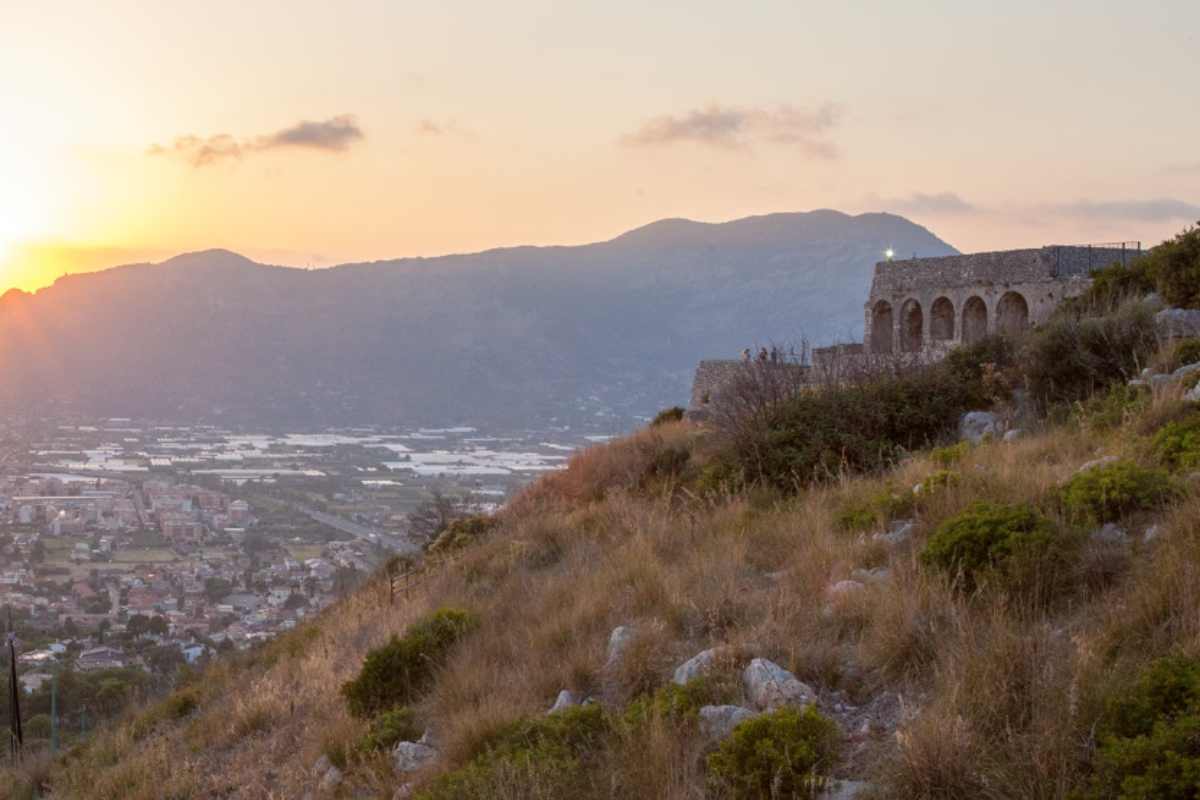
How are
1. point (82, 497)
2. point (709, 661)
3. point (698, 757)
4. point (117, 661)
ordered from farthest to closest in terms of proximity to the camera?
point (82, 497) → point (117, 661) → point (709, 661) → point (698, 757)

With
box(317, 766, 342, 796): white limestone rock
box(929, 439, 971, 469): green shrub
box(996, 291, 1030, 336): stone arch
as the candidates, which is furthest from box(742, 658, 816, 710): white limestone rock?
box(996, 291, 1030, 336): stone arch

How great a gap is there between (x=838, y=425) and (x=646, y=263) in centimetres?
16200

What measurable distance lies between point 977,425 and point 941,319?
21.4 metres

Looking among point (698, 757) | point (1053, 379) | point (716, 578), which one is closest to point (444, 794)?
point (698, 757)

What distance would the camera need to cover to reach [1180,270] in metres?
13.4

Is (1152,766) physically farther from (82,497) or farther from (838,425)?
(82,497)

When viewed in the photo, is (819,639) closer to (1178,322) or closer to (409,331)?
(1178,322)

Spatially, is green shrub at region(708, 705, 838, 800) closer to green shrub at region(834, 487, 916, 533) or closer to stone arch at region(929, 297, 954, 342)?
green shrub at region(834, 487, 916, 533)

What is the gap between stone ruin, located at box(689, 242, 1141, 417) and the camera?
26.6 metres

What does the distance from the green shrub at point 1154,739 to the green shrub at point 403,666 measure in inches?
191

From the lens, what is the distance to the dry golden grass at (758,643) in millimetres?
4094

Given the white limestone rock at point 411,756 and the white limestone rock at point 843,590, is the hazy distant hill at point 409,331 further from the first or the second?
the white limestone rock at point 411,756

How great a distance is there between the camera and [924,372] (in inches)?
523

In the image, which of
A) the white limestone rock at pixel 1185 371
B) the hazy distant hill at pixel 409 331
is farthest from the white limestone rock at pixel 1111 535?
the hazy distant hill at pixel 409 331
